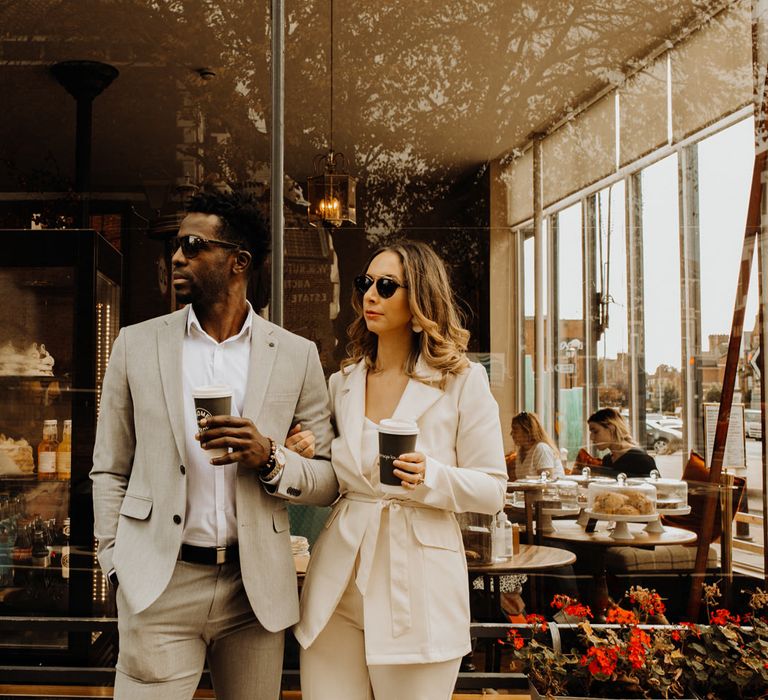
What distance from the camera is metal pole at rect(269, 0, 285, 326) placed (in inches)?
157

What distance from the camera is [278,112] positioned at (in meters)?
4.10

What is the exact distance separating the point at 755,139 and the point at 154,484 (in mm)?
3753

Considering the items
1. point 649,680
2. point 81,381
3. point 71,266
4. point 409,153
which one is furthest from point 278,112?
point 649,680

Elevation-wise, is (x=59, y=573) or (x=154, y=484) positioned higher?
(x=154, y=484)

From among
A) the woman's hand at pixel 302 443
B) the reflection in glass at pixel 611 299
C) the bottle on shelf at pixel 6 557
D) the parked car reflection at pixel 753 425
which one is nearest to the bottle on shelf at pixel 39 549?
the bottle on shelf at pixel 6 557

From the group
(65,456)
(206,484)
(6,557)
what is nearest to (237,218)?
(206,484)

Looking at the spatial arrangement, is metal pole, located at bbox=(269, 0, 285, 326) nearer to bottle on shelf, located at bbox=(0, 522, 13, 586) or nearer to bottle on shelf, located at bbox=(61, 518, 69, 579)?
bottle on shelf, located at bbox=(61, 518, 69, 579)

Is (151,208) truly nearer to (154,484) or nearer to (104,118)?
Result: (104,118)

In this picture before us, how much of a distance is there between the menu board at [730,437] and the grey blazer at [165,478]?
8.97ft

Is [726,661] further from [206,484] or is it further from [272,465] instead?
[206,484]

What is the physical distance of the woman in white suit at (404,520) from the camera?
85.7 inches

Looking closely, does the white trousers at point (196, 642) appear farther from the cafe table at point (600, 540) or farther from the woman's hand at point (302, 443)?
the cafe table at point (600, 540)

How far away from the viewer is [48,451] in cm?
402

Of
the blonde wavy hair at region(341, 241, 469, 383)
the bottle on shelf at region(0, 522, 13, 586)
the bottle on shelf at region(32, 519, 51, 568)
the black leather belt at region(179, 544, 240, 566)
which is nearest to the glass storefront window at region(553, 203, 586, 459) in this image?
the blonde wavy hair at region(341, 241, 469, 383)
